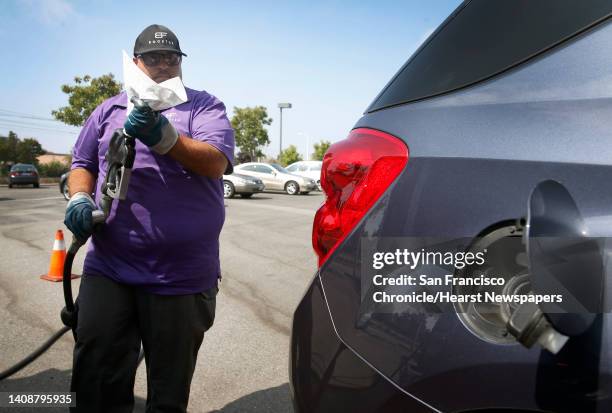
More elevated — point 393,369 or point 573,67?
point 573,67

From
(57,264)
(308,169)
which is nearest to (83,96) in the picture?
(308,169)

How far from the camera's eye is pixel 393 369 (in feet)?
3.42

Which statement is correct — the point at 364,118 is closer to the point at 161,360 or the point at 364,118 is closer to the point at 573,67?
the point at 573,67

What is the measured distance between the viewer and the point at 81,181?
2.03 metres

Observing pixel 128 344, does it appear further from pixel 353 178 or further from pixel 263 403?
pixel 353 178

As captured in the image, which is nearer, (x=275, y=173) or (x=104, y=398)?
(x=104, y=398)

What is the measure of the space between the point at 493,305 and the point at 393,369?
0.26 m

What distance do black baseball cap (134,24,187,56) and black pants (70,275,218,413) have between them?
96 centimetres

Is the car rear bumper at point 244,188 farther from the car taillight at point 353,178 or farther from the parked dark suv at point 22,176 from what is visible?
the parked dark suv at point 22,176

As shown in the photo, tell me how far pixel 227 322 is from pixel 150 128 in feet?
7.96

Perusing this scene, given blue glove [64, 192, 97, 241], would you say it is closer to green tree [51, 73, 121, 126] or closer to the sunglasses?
the sunglasses

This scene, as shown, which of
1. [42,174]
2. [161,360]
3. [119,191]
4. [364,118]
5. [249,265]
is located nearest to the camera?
[364,118]

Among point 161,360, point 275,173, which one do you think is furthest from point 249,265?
point 275,173

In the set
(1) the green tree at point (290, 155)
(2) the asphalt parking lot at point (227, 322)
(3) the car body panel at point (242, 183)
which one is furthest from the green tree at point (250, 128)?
A: (2) the asphalt parking lot at point (227, 322)
